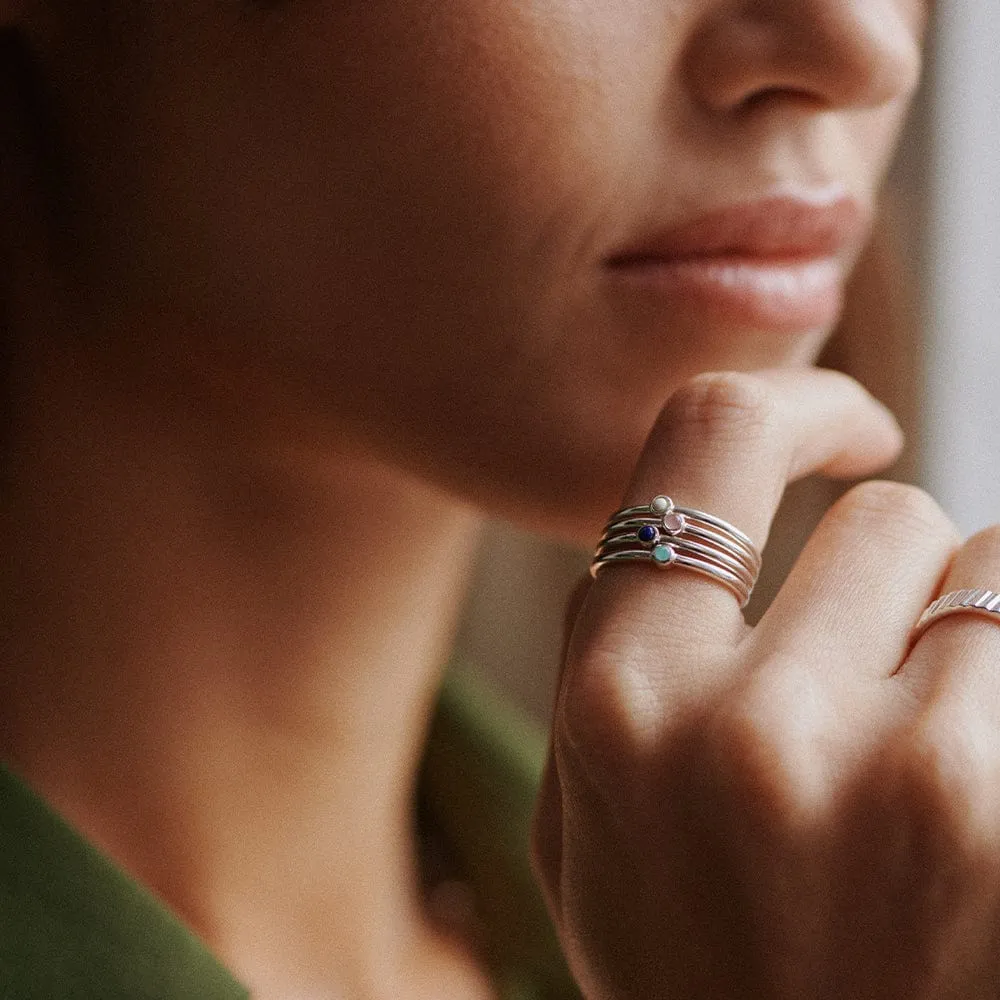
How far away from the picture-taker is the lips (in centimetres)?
72

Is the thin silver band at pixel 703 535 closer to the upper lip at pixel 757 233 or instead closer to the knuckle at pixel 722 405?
the knuckle at pixel 722 405

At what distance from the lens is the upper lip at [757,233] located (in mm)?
719

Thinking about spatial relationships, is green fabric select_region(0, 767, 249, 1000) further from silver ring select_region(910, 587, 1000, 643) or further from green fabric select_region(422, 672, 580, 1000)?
silver ring select_region(910, 587, 1000, 643)

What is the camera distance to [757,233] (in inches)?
29.4

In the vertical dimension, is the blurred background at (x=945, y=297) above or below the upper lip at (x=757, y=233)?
above

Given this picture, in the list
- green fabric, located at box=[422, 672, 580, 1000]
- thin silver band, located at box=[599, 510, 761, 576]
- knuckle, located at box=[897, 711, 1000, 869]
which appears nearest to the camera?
knuckle, located at box=[897, 711, 1000, 869]

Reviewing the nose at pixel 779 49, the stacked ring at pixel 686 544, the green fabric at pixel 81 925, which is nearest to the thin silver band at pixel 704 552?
the stacked ring at pixel 686 544

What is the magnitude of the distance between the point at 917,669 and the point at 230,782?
0.55 m

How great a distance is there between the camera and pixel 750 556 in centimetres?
66

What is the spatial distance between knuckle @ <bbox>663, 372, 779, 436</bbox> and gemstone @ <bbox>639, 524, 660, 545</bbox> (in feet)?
0.23

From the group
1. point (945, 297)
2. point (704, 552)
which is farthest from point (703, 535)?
point (945, 297)

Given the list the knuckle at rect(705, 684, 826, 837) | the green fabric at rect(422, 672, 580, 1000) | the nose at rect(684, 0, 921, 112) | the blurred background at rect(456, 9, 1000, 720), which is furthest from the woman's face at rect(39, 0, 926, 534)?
the green fabric at rect(422, 672, 580, 1000)

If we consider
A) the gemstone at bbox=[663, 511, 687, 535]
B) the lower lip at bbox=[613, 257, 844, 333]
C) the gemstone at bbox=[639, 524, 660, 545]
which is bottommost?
the gemstone at bbox=[639, 524, 660, 545]

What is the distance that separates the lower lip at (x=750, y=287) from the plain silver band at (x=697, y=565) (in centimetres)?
17
